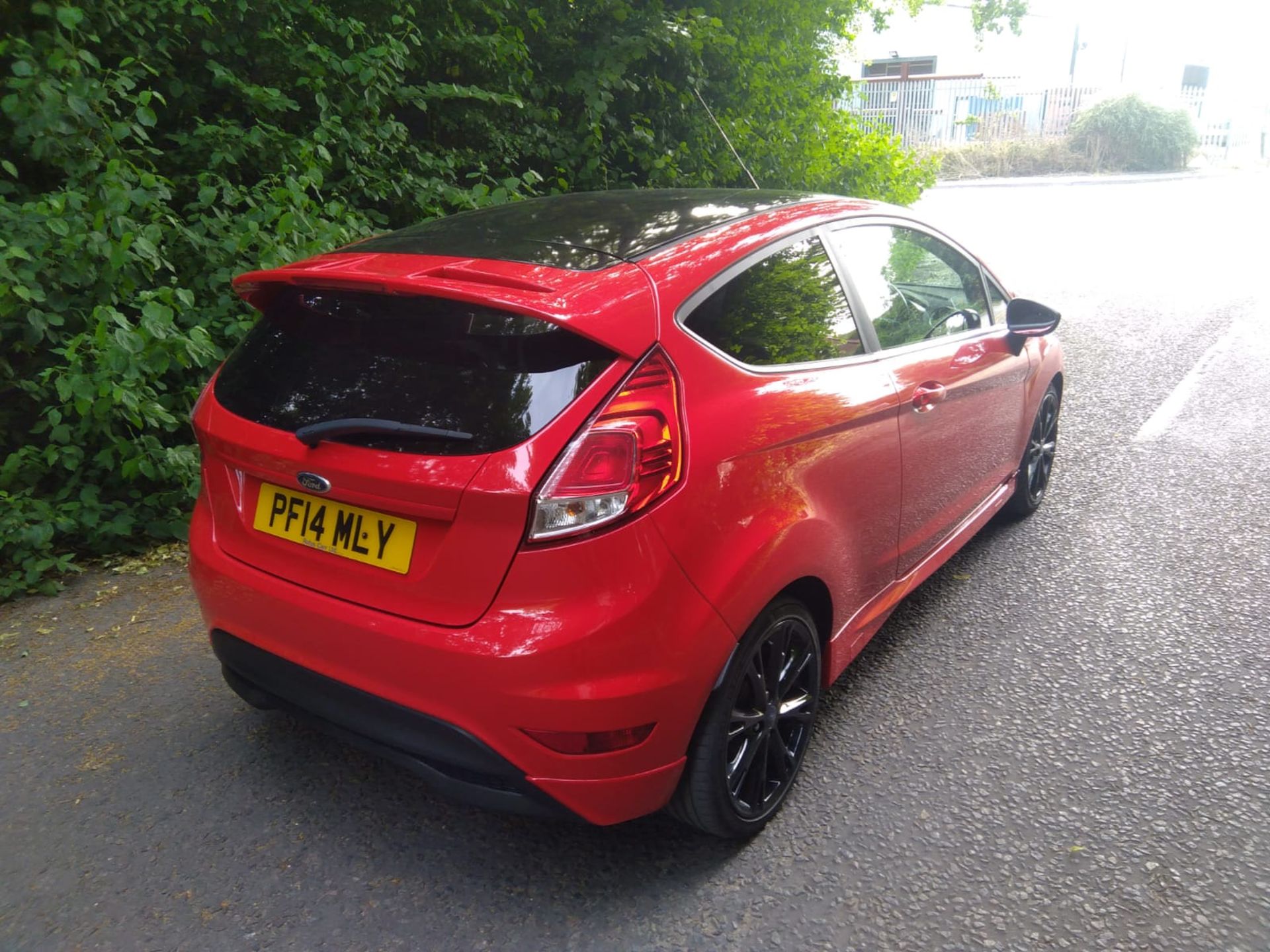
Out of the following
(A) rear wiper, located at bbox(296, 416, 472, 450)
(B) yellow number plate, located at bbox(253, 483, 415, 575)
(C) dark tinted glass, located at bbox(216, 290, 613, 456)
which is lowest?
(B) yellow number plate, located at bbox(253, 483, 415, 575)

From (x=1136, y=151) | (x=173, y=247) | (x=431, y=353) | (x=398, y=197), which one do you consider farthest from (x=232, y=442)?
(x=1136, y=151)

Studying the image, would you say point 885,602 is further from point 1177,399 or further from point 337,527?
point 1177,399

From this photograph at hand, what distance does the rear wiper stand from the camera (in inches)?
83.0

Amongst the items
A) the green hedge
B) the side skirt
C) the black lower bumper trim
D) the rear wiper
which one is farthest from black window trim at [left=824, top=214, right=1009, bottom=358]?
the green hedge

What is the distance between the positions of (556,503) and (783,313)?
0.97 m

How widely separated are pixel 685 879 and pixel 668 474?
3.35 feet

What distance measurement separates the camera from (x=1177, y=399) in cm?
644

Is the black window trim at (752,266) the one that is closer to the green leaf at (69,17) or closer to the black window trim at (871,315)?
the black window trim at (871,315)

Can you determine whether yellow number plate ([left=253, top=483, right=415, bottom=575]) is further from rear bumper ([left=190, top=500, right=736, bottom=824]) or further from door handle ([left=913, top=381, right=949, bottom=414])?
door handle ([left=913, top=381, right=949, bottom=414])

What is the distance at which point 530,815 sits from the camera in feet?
7.09

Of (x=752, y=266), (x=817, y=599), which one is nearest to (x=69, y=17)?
(x=752, y=266)

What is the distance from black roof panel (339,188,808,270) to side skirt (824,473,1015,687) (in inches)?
48.6

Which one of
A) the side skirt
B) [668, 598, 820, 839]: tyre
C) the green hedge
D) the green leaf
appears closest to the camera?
[668, 598, 820, 839]: tyre

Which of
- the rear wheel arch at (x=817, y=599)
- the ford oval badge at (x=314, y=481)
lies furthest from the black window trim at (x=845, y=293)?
the ford oval badge at (x=314, y=481)
